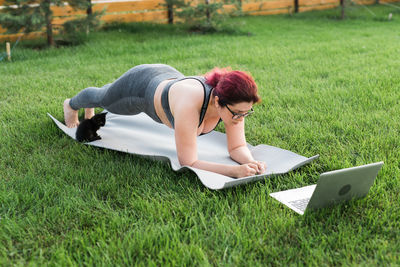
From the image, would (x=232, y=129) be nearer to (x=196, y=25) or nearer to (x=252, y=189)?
(x=252, y=189)

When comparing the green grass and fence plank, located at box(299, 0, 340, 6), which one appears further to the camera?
fence plank, located at box(299, 0, 340, 6)

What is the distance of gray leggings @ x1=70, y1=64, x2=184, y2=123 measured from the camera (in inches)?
108

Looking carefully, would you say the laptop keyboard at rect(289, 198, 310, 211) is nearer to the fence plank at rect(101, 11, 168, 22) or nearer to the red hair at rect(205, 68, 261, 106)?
the red hair at rect(205, 68, 261, 106)

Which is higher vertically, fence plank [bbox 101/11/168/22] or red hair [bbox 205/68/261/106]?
red hair [bbox 205/68/261/106]

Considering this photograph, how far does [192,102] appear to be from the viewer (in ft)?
7.70

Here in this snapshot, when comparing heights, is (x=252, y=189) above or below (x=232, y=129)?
below

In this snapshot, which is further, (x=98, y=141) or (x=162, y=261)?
(x=98, y=141)

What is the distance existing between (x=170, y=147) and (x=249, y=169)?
2.72 ft

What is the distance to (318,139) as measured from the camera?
293 cm

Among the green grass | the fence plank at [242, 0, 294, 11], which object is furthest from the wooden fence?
the green grass

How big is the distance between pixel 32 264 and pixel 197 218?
0.75 m

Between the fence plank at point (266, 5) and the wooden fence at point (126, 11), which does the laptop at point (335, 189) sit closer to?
the wooden fence at point (126, 11)

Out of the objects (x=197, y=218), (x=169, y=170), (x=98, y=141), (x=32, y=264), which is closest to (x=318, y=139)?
(x=169, y=170)

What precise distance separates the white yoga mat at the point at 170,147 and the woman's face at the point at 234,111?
13.2 inches
